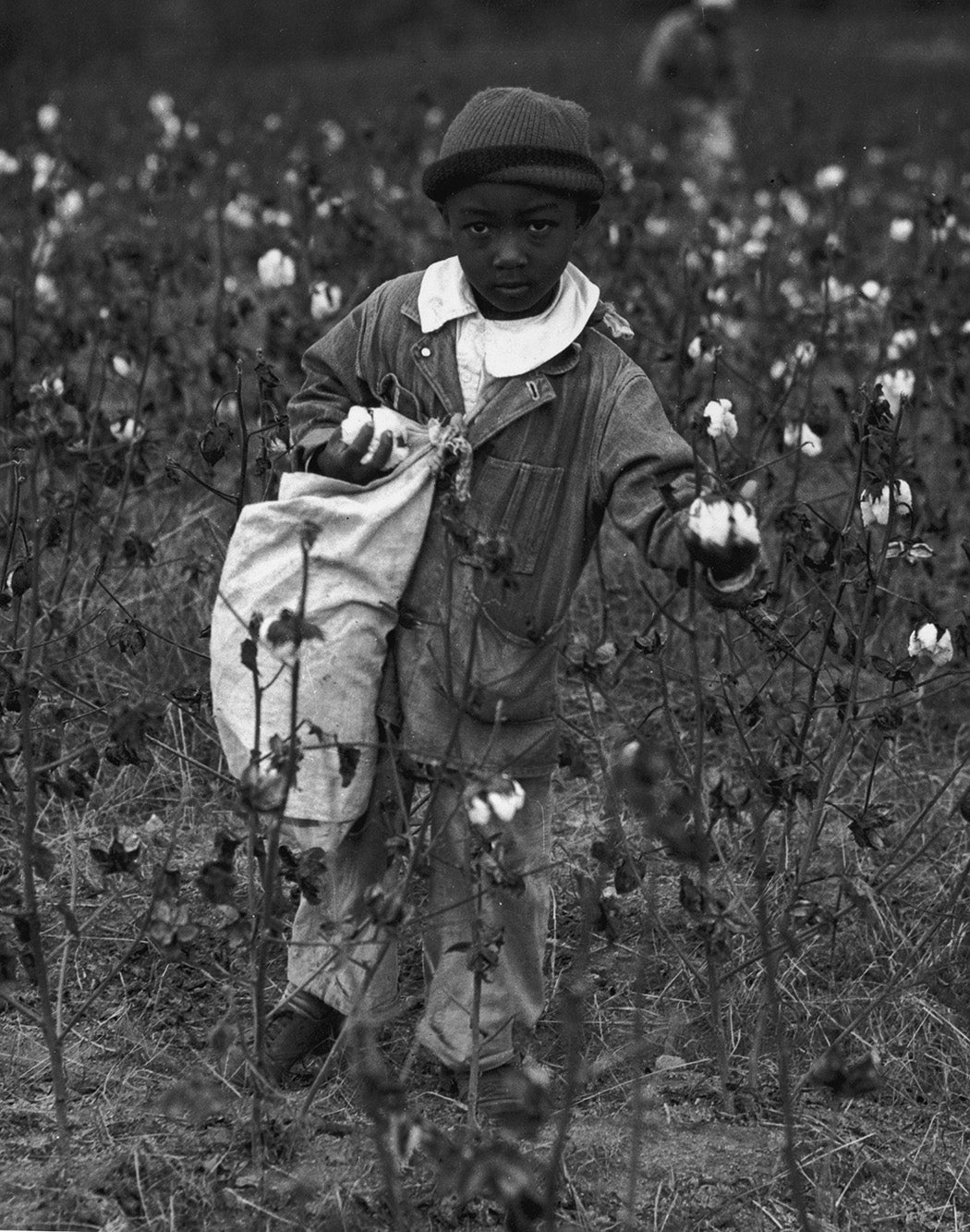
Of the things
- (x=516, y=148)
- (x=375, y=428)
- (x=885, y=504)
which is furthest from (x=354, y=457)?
(x=885, y=504)

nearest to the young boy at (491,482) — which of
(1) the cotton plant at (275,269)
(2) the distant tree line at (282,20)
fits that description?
(1) the cotton plant at (275,269)

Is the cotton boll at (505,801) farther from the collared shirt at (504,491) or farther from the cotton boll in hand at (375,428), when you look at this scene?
the cotton boll in hand at (375,428)

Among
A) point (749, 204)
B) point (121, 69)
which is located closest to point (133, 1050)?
point (749, 204)

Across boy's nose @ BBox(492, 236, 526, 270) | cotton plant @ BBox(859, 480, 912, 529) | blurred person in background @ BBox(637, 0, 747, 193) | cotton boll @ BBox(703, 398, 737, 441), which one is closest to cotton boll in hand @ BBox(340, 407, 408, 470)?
boy's nose @ BBox(492, 236, 526, 270)

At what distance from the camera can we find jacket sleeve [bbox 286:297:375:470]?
2314 millimetres

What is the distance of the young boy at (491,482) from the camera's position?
2.16 m

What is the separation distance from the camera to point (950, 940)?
9.09 feet

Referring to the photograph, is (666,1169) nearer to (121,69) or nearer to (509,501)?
(509,501)

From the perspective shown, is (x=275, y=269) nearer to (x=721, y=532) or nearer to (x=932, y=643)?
(x=932, y=643)

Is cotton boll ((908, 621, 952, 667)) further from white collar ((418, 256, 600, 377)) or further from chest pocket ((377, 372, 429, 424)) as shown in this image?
chest pocket ((377, 372, 429, 424))

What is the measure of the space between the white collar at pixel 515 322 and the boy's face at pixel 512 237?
38 mm

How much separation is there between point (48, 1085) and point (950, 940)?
1.33 meters

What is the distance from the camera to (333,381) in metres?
2.36

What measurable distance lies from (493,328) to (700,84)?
291 inches
